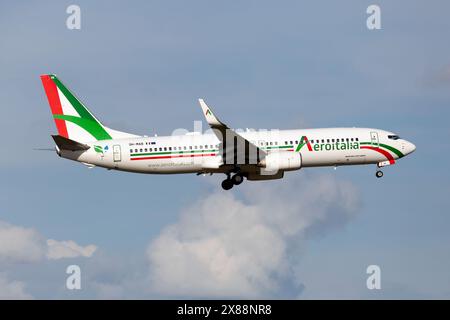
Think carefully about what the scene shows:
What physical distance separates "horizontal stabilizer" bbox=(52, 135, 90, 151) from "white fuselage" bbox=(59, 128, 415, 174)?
478 mm

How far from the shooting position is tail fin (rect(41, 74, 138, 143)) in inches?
3388

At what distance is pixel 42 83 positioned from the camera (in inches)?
3494

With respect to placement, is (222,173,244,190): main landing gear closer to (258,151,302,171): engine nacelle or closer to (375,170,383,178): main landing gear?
(258,151,302,171): engine nacelle

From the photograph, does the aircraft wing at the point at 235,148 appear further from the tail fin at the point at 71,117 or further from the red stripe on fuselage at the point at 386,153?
the red stripe on fuselage at the point at 386,153

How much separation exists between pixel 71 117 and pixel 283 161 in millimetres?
21227

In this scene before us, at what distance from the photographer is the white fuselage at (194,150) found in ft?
273

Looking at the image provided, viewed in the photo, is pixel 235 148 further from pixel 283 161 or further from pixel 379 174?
pixel 379 174

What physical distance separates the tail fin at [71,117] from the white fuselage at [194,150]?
179cm

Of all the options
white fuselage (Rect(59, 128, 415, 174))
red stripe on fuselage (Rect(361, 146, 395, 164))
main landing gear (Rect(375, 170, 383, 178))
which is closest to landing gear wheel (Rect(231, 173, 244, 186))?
white fuselage (Rect(59, 128, 415, 174))

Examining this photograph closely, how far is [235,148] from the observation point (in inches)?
3250
